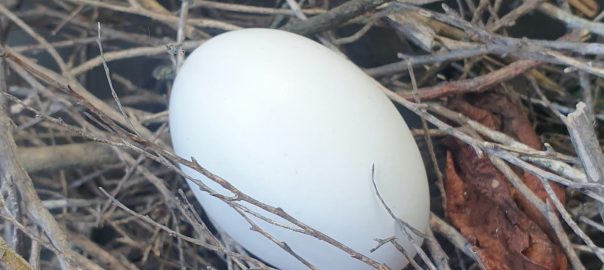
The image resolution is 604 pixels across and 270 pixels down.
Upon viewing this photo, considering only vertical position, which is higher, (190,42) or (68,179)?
(190,42)

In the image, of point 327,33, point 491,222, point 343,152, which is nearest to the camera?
point 343,152

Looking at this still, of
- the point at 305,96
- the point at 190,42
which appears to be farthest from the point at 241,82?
the point at 190,42

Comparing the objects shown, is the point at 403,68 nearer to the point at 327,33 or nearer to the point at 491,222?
the point at 327,33

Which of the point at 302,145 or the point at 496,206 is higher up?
the point at 302,145

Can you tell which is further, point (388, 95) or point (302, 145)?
point (388, 95)
